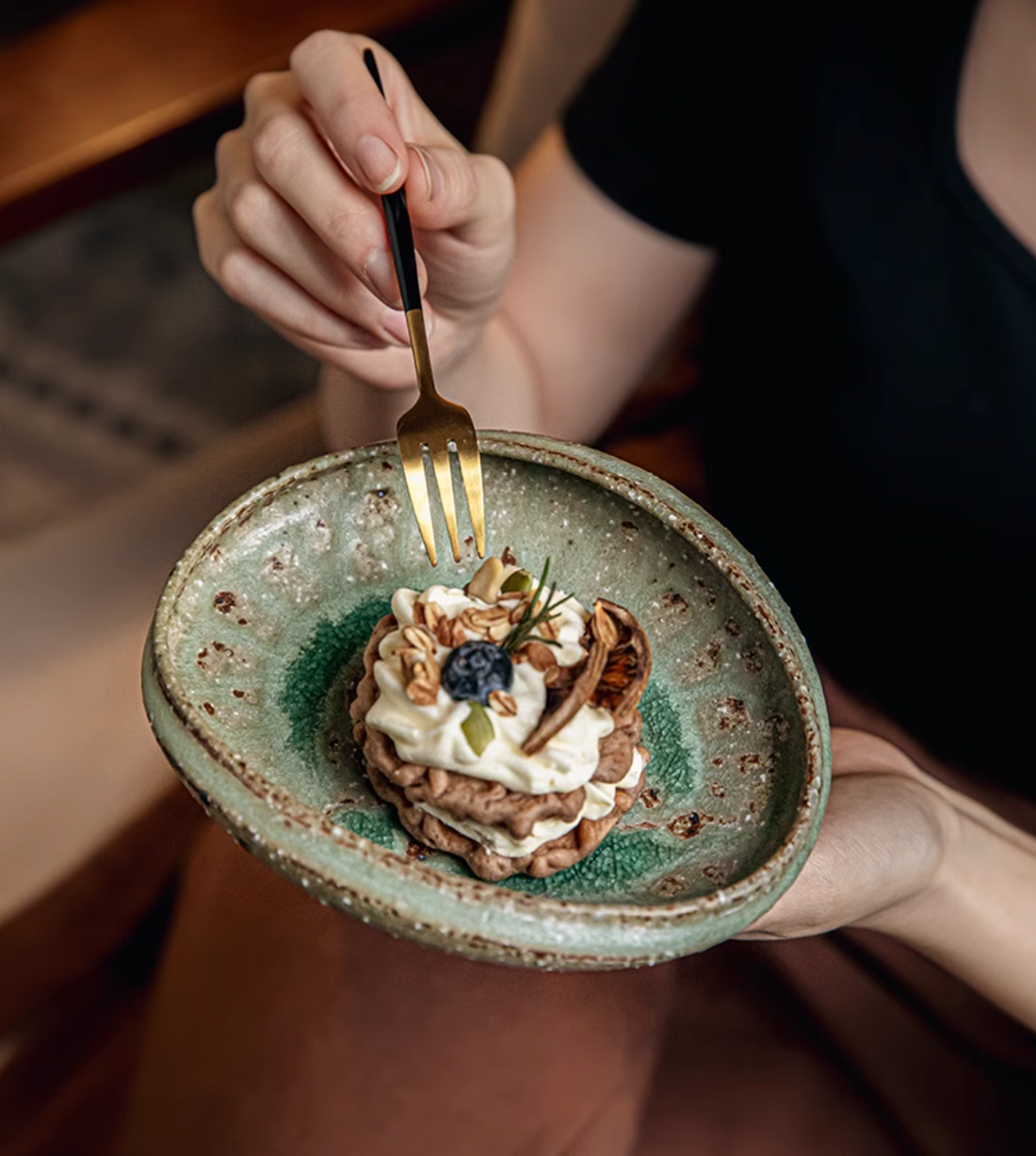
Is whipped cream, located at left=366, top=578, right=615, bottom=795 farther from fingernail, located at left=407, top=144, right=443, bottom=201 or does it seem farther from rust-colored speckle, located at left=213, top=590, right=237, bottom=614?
fingernail, located at left=407, top=144, right=443, bottom=201

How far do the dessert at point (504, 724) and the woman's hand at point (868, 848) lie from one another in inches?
5.3

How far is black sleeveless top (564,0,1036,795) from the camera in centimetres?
87

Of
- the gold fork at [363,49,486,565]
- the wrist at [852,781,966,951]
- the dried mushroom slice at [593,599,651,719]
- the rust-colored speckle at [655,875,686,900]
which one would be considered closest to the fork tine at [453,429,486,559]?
the gold fork at [363,49,486,565]

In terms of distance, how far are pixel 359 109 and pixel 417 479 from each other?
7.8 inches

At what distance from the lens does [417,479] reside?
0.65 meters

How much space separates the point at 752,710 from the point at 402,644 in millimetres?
193

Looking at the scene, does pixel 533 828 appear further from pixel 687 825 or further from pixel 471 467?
pixel 471 467

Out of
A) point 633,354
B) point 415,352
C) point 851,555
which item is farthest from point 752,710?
point 633,354

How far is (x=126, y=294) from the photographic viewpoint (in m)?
1.98

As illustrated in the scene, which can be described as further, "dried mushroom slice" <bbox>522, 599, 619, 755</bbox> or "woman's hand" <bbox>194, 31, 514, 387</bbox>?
"woman's hand" <bbox>194, 31, 514, 387</bbox>

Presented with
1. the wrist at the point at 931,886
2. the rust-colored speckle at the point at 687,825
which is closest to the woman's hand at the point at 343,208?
the rust-colored speckle at the point at 687,825

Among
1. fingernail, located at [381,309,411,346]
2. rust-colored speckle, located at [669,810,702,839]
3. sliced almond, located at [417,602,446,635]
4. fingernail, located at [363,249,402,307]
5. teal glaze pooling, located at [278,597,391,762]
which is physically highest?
fingernail, located at [363,249,402,307]

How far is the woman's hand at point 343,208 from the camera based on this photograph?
0.64 meters

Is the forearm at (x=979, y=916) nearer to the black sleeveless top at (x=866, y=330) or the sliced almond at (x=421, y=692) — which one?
the black sleeveless top at (x=866, y=330)
